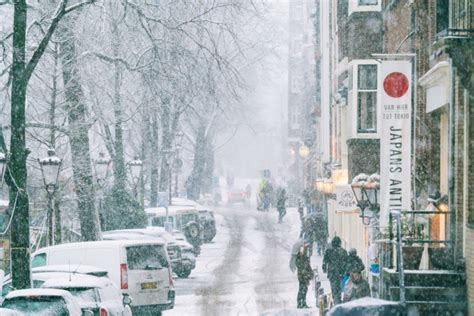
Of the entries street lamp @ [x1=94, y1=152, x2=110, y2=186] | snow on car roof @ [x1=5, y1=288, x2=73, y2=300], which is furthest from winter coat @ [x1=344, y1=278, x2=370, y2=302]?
street lamp @ [x1=94, y1=152, x2=110, y2=186]

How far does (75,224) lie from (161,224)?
18.6 ft

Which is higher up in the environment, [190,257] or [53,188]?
[53,188]

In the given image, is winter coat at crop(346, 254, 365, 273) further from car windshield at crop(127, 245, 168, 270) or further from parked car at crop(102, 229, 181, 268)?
parked car at crop(102, 229, 181, 268)

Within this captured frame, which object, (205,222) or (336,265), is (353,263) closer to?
(336,265)

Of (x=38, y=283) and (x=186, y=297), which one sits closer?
(x=38, y=283)

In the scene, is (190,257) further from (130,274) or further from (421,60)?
(421,60)

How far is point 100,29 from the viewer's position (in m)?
28.9

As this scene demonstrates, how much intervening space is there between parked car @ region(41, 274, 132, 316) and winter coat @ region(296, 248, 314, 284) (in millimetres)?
7195

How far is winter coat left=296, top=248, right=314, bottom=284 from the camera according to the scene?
26.3 m

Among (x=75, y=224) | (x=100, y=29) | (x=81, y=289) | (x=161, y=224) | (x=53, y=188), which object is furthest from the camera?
(x=75, y=224)

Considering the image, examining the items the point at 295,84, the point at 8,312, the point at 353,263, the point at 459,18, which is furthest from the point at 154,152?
→ the point at 295,84

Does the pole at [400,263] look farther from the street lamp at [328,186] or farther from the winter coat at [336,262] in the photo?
the street lamp at [328,186]

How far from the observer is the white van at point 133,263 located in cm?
2412

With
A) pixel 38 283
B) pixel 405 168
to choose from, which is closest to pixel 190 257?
pixel 38 283
